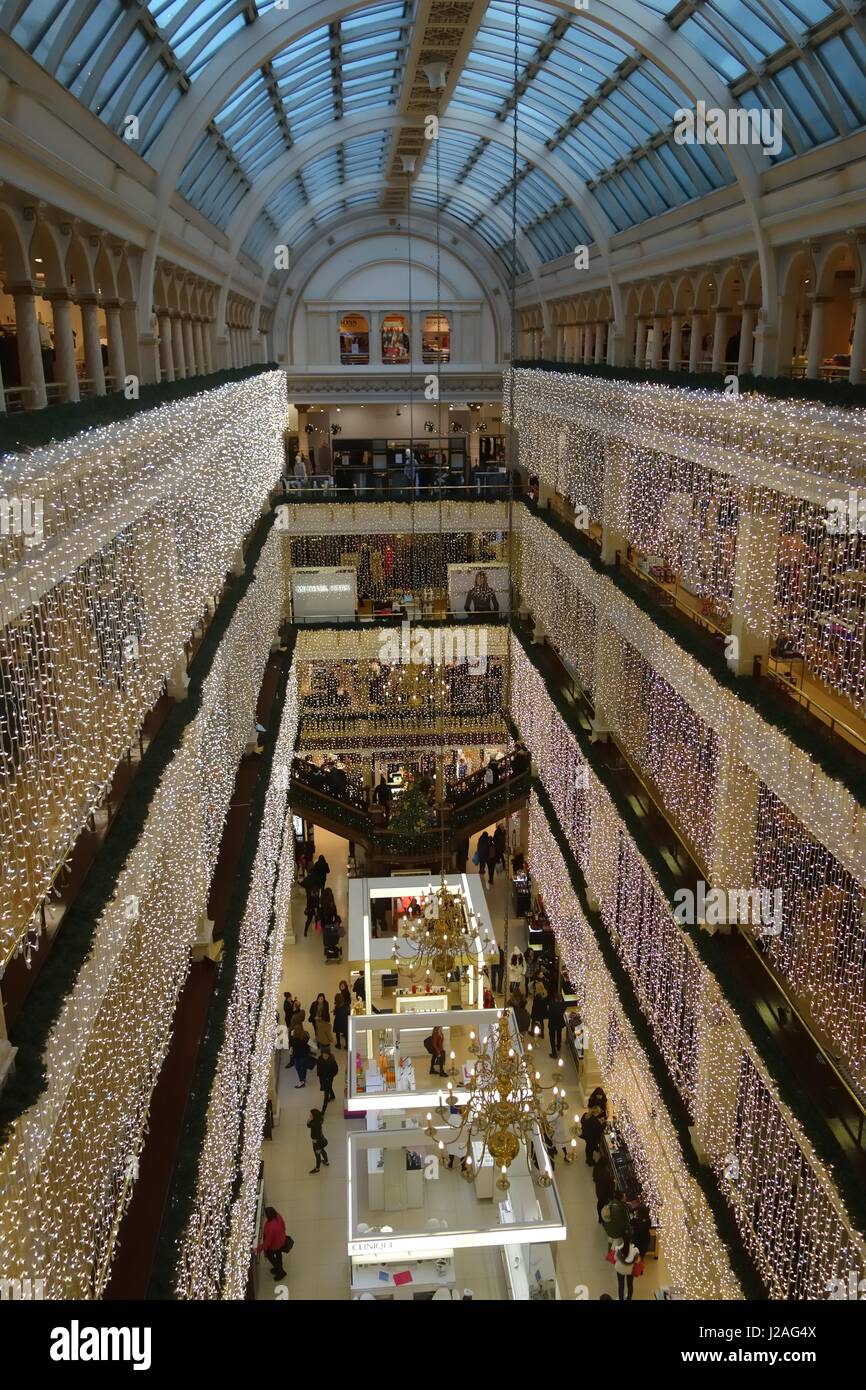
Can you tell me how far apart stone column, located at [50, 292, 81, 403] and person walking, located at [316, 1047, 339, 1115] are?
913 cm

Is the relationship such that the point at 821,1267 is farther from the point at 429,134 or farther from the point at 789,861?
the point at 429,134

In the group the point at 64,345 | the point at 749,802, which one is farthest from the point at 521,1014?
the point at 64,345

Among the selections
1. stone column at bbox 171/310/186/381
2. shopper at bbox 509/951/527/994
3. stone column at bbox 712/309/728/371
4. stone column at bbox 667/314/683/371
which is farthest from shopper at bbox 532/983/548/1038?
stone column at bbox 171/310/186/381

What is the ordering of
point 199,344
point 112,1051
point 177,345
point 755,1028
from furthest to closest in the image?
point 199,344 < point 177,345 < point 755,1028 < point 112,1051

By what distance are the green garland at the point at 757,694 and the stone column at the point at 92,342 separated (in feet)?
19.5

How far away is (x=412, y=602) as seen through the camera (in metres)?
25.5

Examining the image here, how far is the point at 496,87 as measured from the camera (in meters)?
18.3

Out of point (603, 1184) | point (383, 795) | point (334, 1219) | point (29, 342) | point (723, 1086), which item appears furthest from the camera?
point (383, 795)

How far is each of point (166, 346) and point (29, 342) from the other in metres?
6.48

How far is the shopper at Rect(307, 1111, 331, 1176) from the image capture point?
13.5 m

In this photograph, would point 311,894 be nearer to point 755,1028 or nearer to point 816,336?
point 755,1028

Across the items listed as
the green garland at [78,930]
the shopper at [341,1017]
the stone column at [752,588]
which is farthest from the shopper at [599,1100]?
the green garland at [78,930]

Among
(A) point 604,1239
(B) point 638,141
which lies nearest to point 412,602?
(B) point 638,141

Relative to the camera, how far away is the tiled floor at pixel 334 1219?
11.6 metres
